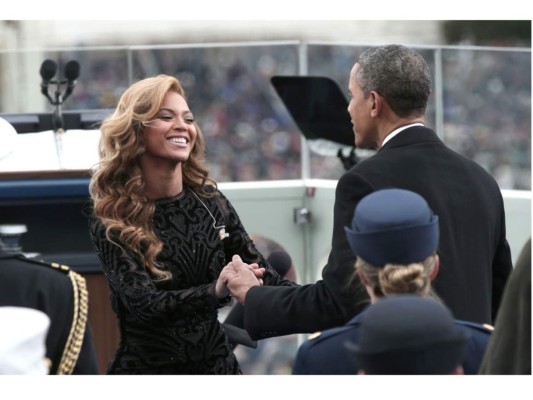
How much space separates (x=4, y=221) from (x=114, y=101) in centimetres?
271

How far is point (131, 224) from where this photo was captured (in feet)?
13.0

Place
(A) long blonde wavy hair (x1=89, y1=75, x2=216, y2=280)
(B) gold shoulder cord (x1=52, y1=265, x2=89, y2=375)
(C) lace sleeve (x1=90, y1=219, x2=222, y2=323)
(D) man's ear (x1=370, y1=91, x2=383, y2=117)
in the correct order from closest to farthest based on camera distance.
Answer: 1. (B) gold shoulder cord (x1=52, y1=265, x2=89, y2=375)
2. (D) man's ear (x1=370, y1=91, x2=383, y2=117)
3. (C) lace sleeve (x1=90, y1=219, x2=222, y2=323)
4. (A) long blonde wavy hair (x1=89, y1=75, x2=216, y2=280)

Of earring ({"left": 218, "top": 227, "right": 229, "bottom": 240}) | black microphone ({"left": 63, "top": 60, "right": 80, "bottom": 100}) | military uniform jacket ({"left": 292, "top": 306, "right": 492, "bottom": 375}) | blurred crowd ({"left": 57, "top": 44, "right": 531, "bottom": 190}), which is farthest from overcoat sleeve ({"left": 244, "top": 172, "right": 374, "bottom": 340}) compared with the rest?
blurred crowd ({"left": 57, "top": 44, "right": 531, "bottom": 190})

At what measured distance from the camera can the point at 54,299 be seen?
2.99 meters

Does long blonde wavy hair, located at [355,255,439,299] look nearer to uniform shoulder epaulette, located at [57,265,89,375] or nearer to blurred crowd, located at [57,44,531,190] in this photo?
uniform shoulder epaulette, located at [57,265,89,375]

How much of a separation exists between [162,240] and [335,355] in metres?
1.19

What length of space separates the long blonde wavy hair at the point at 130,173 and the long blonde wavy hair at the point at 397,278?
3.71 feet

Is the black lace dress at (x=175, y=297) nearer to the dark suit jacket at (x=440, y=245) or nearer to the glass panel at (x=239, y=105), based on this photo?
the dark suit jacket at (x=440, y=245)

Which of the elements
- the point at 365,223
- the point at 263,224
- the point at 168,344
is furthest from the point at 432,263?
the point at 263,224

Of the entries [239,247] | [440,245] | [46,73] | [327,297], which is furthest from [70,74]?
[440,245]

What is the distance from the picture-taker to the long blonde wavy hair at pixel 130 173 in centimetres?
392

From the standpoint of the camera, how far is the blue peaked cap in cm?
292

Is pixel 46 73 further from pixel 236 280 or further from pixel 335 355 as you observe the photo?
pixel 335 355
